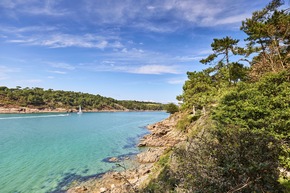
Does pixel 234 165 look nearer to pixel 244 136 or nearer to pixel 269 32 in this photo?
pixel 244 136

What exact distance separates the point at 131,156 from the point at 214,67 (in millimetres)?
18759

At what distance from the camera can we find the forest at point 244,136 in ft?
18.2

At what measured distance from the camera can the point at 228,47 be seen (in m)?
25.5

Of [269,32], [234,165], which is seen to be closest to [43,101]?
[269,32]

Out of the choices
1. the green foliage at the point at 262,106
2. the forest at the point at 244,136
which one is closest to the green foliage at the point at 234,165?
the forest at the point at 244,136

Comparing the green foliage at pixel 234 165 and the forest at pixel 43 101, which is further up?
the forest at pixel 43 101

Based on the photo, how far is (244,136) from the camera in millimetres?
6430

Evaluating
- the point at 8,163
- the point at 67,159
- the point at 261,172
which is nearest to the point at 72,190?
the point at 67,159

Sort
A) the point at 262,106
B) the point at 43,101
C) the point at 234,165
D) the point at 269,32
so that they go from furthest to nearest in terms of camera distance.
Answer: the point at 43,101 → the point at 269,32 → the point at 262,106 → the point at 234,165

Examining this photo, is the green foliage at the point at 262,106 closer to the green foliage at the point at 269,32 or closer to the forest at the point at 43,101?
the green foliage at the point at 269,32

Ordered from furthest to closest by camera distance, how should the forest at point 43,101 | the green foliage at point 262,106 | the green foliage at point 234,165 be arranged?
the forest at point 43,101, the green foliage at point 262,106, the green foliage at point 234,165

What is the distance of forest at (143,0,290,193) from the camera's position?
5.55 m

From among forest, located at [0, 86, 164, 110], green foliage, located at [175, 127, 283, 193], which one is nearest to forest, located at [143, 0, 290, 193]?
green foliage, located at [175, 127, 283, 193]

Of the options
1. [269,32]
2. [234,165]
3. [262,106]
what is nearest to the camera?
[234,165]
